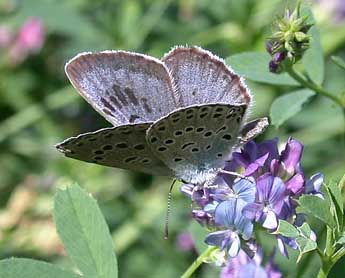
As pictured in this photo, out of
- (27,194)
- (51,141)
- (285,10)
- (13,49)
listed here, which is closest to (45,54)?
(13,49)

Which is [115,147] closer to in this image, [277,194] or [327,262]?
[277,194]

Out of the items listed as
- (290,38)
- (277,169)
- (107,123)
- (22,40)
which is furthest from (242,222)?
(22,40)

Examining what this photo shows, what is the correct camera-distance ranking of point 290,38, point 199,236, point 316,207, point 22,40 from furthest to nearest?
point 22,40 < point 199,236 < point 290,38 < point 316,207

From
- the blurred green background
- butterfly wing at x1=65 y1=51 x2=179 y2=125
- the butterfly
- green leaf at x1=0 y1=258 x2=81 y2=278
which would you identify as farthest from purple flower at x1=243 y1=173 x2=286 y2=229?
the blurred green background

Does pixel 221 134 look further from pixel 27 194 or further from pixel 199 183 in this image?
pixel 27 194

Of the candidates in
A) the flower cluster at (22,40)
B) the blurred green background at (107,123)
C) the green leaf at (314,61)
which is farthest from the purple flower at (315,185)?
the flower cluster at (22,40)

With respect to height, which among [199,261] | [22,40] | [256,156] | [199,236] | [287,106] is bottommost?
[22,40]
